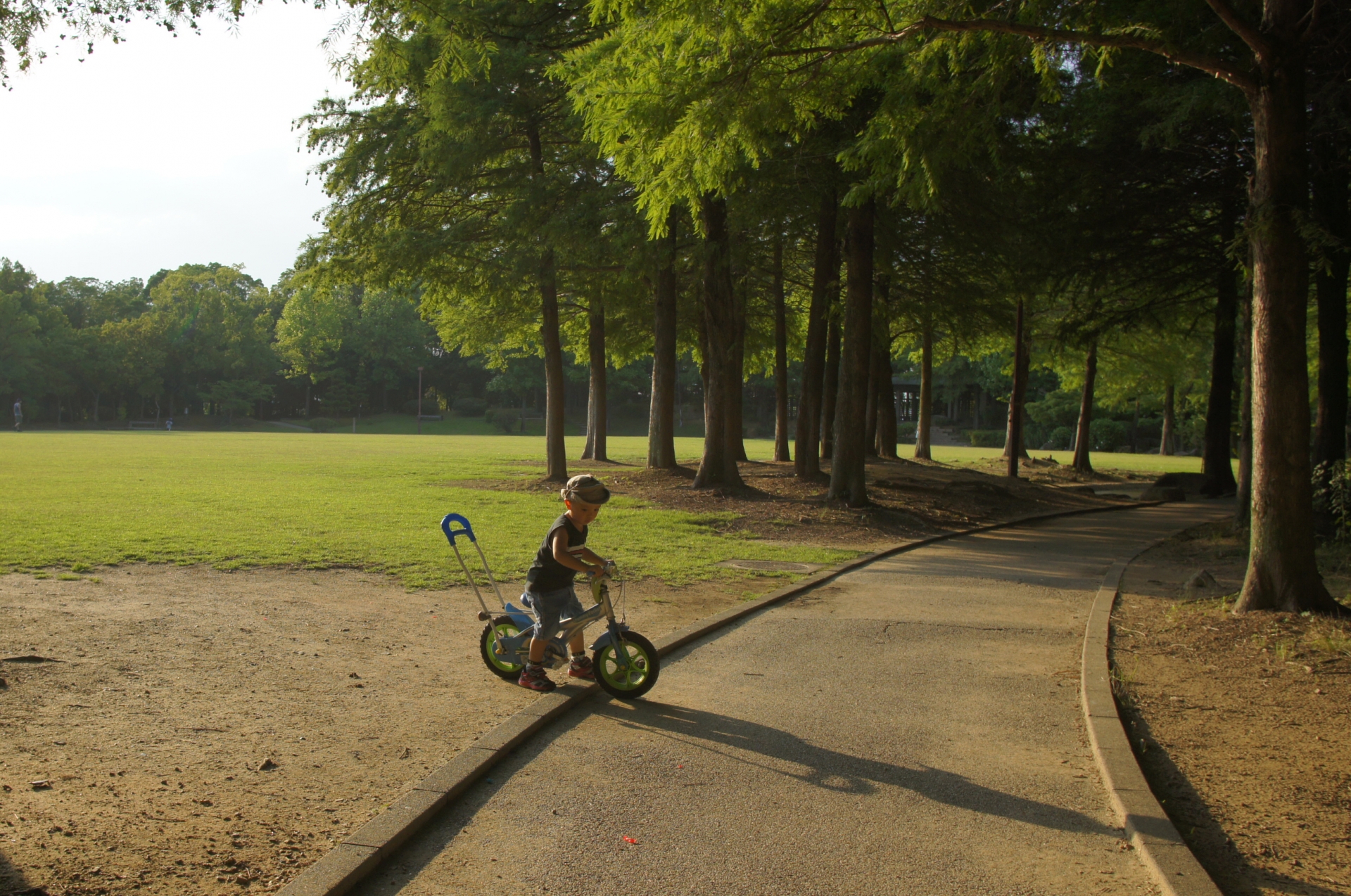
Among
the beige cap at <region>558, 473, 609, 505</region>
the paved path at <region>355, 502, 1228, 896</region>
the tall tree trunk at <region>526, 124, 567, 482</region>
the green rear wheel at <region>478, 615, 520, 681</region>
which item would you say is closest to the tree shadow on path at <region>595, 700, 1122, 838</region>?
the paved path at <region>355, 502, 1228, 896</region>

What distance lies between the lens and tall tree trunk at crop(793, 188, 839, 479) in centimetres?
2084

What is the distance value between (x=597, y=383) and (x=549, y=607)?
26.8 m

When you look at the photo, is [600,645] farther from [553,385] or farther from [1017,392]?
[1017,392]

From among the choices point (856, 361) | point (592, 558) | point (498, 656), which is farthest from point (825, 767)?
point (856, 361)

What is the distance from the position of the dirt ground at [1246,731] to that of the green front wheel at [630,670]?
274 cm

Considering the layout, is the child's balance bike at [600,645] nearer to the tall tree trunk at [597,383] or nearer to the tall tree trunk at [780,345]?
the tall tree trunk at [780,345]

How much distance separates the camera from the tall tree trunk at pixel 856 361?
688 inches

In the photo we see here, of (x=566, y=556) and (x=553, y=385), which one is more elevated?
(x=553, y=385)

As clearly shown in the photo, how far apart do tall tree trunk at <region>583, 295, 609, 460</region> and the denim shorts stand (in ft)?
66.2

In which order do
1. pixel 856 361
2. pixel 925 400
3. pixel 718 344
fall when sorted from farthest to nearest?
pixel 925 400 < pixel 718 344 < pixel 856 361

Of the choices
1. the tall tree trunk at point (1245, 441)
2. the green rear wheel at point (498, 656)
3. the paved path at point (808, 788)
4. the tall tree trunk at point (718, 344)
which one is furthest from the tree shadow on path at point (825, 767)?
the tall tree trunk at point (718, 344)

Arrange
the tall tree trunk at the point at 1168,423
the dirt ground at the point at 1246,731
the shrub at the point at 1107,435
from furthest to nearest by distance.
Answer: the shrub at the point at 1107,435 → the tall tree trunk at the point at 1168,423 → the dirt ground at the point at 1246,731

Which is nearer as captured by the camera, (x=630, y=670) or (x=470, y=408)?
(x=630, y=670)

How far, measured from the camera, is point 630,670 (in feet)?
20.1
